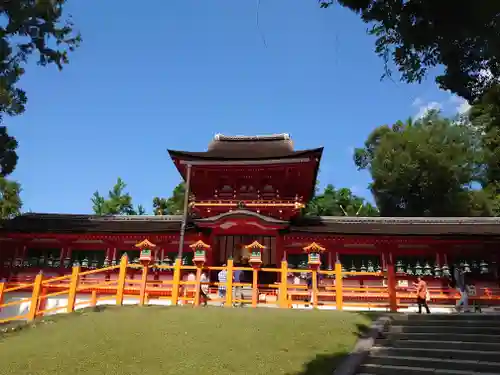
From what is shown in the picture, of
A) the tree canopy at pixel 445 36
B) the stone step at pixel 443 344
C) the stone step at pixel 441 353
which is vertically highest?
the tree canopy at pixel 445 36

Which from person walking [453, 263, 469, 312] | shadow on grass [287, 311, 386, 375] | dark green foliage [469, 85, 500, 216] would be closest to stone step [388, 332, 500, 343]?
shadow on grass [287, 311, 386, 375]

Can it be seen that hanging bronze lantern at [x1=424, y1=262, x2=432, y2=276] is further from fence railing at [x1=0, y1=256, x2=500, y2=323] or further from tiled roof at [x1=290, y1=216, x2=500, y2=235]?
tiled roof at [x1=290, y1=216, x2=500, y2=235]

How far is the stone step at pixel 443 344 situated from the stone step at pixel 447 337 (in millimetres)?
270

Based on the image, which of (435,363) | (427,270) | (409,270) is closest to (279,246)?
(409,270)

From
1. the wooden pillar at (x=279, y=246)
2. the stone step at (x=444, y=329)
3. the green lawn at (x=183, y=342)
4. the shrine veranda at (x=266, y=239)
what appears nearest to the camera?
the green lawn at (x=183, y=342)

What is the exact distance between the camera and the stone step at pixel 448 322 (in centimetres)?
1002

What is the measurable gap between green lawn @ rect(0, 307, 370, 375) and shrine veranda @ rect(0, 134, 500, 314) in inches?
279

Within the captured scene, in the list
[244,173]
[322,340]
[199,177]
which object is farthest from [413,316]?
[199,177]

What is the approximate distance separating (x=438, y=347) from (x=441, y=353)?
1.57 feet

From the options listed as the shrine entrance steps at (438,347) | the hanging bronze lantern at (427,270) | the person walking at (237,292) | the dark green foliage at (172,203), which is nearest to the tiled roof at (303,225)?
the hanging bronze lantern at (427,270)

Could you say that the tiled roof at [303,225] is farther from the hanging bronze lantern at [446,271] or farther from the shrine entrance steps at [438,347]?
the shrine entrance steps at [438,347]

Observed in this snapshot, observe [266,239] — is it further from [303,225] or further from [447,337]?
[447,337]

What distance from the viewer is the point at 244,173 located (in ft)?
73.8

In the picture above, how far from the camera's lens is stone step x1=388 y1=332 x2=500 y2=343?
9099 mm
